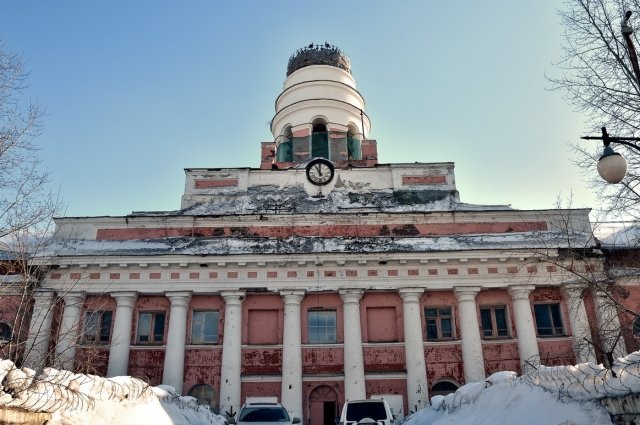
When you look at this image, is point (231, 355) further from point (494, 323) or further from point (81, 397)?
point (81, 397)

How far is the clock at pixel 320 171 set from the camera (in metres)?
24.8

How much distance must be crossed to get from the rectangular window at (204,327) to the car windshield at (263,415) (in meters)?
7.59

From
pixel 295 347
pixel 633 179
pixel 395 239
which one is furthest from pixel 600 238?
pixel 295 347

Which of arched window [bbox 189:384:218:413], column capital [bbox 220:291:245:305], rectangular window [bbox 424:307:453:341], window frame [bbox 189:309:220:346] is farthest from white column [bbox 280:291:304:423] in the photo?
rectangular window [bbox 424:307:453:341]

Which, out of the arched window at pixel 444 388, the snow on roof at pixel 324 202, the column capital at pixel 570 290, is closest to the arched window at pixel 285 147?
the snow on roof at pixel 324 202

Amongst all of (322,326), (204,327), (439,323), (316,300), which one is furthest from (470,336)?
(204,327)

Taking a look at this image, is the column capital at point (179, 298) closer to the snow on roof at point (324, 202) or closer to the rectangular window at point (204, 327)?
the rectangular window at point (204, 327)

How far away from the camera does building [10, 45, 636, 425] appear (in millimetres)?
20203

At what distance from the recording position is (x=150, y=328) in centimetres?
2147

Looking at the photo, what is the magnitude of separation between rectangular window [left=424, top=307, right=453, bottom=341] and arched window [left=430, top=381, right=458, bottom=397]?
165cm

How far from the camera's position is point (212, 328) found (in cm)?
2139

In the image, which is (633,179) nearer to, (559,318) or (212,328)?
(559,318)

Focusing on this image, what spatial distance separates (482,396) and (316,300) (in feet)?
35.6

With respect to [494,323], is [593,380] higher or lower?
lower
